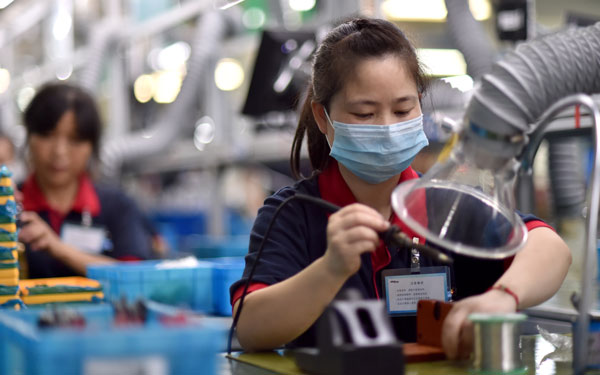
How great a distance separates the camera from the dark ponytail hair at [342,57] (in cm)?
139

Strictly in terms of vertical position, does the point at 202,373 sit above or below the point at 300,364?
above

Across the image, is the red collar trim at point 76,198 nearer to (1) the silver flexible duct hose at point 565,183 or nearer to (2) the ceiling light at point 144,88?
(1) the silver flexible duct hose at point 565,183

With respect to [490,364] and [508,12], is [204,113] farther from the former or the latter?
[490,364]

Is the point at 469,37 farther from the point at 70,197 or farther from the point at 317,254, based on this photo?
the point at 317,254

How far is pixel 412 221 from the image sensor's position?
1.00m

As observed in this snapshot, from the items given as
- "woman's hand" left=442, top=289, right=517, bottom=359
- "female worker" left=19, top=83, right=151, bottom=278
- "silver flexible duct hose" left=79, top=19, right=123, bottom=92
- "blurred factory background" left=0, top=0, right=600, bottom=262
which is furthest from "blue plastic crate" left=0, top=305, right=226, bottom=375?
"silver flexible duct hose" left=79, top=19, right=123, bottom=92

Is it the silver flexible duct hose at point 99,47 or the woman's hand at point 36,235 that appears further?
the silver flexible duct hose at point 99,47

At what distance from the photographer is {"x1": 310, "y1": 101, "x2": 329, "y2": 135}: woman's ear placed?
1492 millimetres

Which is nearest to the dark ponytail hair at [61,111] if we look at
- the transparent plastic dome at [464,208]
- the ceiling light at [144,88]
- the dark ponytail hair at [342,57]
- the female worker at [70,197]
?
the female worker at [70,197]

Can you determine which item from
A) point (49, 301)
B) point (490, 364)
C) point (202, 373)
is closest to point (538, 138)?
Answer: point (490, 364)

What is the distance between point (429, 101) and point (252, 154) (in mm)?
2855

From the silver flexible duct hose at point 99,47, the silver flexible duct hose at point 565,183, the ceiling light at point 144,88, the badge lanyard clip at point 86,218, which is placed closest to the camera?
the badge lanyard clip at point 86,218

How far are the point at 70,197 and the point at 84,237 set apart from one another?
193 mm

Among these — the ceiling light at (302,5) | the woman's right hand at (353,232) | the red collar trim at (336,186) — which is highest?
the ceiling light at (302,5)
